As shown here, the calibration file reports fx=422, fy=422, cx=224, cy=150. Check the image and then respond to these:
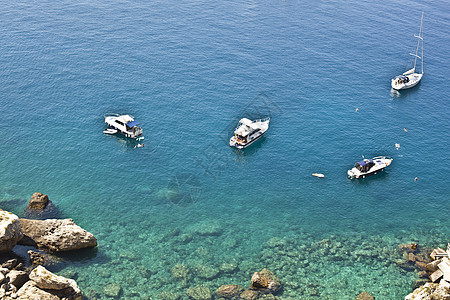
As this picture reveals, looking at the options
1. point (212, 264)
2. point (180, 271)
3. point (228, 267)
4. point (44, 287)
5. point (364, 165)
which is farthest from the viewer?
point (364, 165)

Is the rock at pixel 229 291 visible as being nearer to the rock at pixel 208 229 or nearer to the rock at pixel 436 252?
the rock at pixel 208 229

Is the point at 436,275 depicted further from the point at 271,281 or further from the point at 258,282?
the point at 258,282

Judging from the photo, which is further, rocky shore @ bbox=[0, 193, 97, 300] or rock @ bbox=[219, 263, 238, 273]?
rock @ bbox=[219, 263, 238, 273]

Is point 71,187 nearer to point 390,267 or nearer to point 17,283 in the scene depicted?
point 17,283

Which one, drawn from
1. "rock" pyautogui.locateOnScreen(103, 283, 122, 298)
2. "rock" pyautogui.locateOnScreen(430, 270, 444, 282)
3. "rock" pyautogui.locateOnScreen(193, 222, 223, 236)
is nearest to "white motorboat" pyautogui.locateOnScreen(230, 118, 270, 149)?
"rock" pyautogui.locateOnScreen(193, 222, 223, 236)

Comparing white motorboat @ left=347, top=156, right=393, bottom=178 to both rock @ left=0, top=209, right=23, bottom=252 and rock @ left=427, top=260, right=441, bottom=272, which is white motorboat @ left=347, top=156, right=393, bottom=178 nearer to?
rock @ left=427, top=260, right=441, bottom=272

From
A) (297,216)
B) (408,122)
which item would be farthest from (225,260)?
(408,122)

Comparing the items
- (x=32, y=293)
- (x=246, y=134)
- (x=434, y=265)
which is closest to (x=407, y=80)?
(x=246, y=134)
